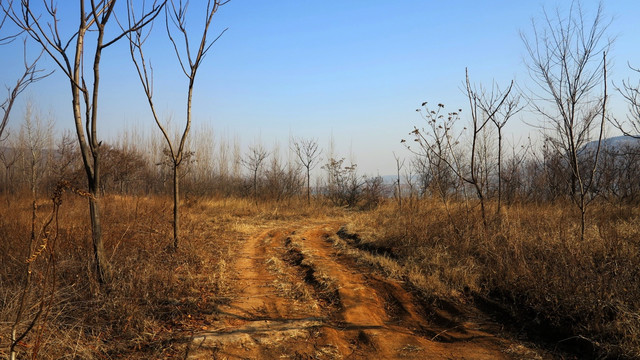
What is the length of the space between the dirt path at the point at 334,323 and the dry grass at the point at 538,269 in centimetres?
54

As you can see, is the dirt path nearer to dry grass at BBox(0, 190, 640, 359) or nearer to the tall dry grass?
dry grass at BBox(0, 190, 640, 359)

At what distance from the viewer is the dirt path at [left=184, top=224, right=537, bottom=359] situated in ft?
10.8

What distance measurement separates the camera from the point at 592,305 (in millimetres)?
3504

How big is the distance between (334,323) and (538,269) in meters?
2.67

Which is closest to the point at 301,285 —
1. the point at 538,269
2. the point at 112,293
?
the point at 112,293

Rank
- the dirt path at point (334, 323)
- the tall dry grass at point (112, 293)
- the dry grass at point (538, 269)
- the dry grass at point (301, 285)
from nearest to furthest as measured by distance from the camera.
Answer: the tall dry grass at point (112, 293) → the dry grass at point (301, 285) → the dirt path at point (334, 323) → the dry grass at point (538, 269)

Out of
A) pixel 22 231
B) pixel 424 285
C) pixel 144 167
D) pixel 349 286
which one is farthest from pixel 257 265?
pixel 144 167

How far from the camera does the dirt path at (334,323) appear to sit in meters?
3.28

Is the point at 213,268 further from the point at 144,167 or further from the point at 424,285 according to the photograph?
the point at 144,167

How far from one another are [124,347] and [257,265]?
3416 millimetres

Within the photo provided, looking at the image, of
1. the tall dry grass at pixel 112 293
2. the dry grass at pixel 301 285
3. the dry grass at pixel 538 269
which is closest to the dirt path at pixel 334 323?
the dry grass at pixel 301 285

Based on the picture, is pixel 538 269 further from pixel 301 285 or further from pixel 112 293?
pixel 112 293

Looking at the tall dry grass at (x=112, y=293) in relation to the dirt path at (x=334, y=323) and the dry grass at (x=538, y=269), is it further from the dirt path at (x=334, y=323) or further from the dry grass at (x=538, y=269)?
the dry grass at (x=538, y=269)

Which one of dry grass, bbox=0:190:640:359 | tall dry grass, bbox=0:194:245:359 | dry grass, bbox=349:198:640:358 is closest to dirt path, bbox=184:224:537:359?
dry grass, bbox=0:190:640:359
